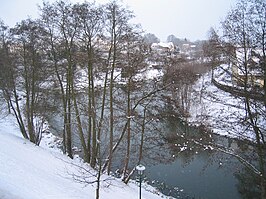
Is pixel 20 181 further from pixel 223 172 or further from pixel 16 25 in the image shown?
pixel 223 172

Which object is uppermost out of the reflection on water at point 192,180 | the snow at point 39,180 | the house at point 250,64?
Answer: the house at point 250,64

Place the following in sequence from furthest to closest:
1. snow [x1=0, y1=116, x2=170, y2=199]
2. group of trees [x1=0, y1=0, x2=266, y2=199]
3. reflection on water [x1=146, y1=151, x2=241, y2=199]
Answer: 1. reflection on water [x1=146, y1=151, x2=241, y2=199]
2. group of trees [x1=0, y1=0, x2=266, y2=199]
3. snow [x1=0, y1=116, x2=170, y2=199]

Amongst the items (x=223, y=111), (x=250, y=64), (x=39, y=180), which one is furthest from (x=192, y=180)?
(x=39, y=180)

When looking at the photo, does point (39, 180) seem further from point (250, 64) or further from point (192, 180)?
point (192, 180)

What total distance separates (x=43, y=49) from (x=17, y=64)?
2051mm

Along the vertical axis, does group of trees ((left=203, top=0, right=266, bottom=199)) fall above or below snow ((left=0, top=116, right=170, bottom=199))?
above

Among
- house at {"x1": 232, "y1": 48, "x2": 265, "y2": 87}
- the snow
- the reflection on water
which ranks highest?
house at {"x1": 232, "y1": 48, "x2": 265, "y2": 87}

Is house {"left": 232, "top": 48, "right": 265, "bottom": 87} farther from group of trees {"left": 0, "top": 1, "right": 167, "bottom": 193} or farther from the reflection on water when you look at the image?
the reflection on water

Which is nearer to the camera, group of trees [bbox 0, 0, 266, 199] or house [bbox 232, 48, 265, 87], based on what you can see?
house [bbox 232, 48, 265, 87]

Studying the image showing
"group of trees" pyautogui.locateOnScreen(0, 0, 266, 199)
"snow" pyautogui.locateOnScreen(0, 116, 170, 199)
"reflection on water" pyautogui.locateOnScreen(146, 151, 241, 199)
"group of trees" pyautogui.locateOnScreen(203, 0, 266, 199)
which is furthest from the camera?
"reflection on water" pyautogui.locateOnScreen(146, 151, 241, 199)

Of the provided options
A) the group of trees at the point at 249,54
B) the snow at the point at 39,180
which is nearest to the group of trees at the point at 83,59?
the snow at the point at 39,180

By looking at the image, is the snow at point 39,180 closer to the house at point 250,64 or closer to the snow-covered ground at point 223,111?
the snow-covered ground at point 223,111

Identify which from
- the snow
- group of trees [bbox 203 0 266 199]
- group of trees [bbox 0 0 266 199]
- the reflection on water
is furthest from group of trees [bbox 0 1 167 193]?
group of trees [bbox 203 0 266 199]

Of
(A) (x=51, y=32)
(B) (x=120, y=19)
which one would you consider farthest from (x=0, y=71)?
(B) (x=120, y=19)
